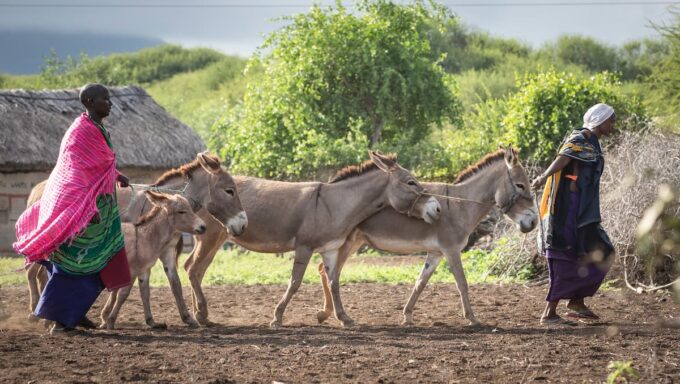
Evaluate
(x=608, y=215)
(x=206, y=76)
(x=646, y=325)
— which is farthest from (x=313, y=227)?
(x=206, y=76)

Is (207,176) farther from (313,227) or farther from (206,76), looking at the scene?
(206,76)

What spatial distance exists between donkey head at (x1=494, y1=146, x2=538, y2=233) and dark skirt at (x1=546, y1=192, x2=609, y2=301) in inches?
25.7

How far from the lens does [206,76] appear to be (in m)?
60.2

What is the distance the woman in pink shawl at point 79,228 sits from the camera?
302 inches

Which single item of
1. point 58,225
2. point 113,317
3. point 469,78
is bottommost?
point 469,78

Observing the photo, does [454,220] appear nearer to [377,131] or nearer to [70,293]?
[70,293]

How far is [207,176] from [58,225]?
1.79 m

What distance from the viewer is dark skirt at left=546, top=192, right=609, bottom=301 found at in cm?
864

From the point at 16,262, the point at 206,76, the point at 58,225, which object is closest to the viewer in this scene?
the point at 58,225

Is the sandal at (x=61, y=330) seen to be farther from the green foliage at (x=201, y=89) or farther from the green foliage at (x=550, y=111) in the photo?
the green foliage at (x=201, y=89)

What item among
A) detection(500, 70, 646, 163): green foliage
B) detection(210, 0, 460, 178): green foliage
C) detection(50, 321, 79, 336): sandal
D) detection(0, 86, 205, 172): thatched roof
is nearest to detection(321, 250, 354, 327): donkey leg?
detection(50, 321, 79, 336): sandal

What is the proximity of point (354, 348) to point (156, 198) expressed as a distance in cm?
278

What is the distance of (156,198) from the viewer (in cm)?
862

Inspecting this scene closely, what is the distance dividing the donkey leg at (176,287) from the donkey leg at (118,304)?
51 centimetres
